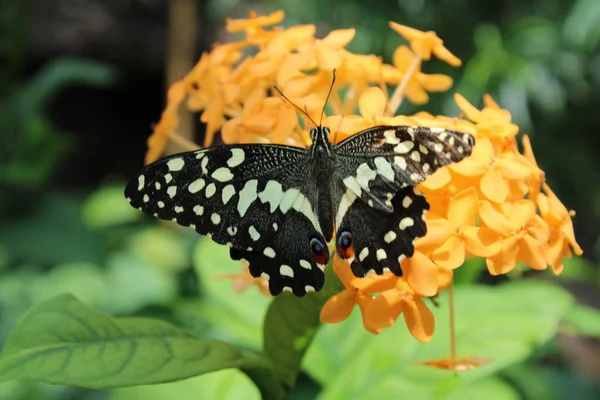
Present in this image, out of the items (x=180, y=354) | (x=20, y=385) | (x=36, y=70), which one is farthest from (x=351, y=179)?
(x=36, y=70)

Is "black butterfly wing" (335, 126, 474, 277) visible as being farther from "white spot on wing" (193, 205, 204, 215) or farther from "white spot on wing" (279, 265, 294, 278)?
"white spot on wing" (193, 205, 204, 215)

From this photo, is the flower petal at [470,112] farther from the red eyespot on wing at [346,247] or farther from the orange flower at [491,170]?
the red eyespot on wing at [346,247]

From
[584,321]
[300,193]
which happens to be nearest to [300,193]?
[300,193]

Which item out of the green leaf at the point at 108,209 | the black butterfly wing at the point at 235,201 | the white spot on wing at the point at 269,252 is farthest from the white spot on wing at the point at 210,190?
the green leaf at the point at 108,209

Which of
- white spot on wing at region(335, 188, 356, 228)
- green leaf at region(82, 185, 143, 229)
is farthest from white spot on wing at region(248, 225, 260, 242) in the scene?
green leaf at region(82, 185, 143, 229)

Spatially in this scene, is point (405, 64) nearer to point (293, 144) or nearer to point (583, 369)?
point (293, 144)

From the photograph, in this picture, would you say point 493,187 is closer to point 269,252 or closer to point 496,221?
point 496,221
